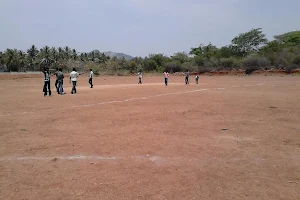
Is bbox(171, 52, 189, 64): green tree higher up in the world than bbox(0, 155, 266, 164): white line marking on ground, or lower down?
higher up

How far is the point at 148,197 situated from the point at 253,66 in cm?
5396

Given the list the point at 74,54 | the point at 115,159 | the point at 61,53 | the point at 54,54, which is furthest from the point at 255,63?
the point at 74,54

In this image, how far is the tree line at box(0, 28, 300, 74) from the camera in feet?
172

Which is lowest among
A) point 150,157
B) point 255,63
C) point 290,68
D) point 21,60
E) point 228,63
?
point 150,157

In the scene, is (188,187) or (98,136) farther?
(98,136)

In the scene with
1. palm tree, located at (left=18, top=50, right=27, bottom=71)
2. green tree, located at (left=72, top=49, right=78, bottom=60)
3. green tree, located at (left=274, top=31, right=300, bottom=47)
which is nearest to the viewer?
green tree, located at (left=274, top=31, right=300, bottom=47)

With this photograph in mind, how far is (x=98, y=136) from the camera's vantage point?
6.82 m

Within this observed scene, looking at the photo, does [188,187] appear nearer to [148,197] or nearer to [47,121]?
[148,197]

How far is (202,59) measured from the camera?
2601 inches

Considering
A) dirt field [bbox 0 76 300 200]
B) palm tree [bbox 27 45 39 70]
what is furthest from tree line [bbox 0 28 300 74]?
dirt field [bbox 0 76 300 200]

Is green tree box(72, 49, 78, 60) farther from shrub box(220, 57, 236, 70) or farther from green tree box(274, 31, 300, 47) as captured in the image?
green tree box(274, 31, 300, 47)

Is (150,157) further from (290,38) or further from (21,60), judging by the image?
(21,60)

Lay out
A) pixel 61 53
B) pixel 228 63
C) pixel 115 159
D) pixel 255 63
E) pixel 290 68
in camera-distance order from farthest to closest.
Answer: pixel 61 53, pixel 228 63, pixel 255 63, pixel 290 68, pixel 115 159

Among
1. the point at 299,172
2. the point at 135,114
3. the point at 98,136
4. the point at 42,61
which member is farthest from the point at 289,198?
the point at 42,61
